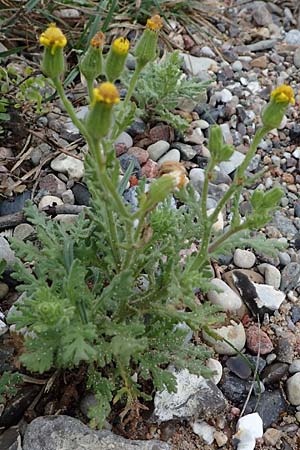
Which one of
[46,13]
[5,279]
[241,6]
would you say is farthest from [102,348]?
[241,6]

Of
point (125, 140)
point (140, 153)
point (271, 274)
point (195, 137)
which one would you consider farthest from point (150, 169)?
point (271, 274)

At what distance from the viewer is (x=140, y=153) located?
314cm

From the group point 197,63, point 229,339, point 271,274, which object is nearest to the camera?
point 229,339

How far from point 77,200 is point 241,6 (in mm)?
2138

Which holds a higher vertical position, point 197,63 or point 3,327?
point 197,63

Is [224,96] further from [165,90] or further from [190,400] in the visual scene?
[190,400]

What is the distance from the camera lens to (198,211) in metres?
1.99

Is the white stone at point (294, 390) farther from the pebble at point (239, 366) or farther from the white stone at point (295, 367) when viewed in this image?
the pebble at point (239, 366)

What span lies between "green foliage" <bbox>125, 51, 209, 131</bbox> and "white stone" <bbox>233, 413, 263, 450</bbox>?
4.74 ft

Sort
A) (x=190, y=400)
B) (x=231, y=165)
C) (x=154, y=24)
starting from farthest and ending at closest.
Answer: (x=231, y=165)
(x=190, y=400)
(x=154, y=24)

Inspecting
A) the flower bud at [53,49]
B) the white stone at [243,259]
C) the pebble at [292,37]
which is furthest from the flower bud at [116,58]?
the pebble at [292,37]

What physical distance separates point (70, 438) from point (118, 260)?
22.7 inches

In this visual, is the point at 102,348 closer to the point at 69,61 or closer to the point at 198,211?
the point at 198,211

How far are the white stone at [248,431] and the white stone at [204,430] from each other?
9 centimetres
